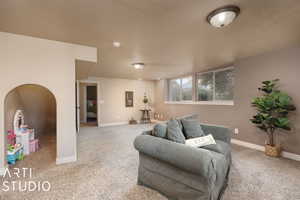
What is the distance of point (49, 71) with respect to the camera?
2410 mm

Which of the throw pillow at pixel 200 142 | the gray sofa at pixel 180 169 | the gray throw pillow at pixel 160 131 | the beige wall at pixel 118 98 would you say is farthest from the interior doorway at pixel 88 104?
the throw pillow at pixel 200 142

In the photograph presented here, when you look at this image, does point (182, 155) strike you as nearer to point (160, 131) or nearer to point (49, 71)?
point (160, 131)

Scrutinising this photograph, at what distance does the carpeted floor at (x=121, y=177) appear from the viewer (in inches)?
65.5

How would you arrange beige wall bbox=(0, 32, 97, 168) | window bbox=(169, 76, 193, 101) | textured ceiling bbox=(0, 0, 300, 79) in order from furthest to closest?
1. window bbox=(169, 76, 193, 101)
2. beige wall bbox=(0, 32, 97, 168)
3. textured ceiling bbox=(0, 0, 300, 79)

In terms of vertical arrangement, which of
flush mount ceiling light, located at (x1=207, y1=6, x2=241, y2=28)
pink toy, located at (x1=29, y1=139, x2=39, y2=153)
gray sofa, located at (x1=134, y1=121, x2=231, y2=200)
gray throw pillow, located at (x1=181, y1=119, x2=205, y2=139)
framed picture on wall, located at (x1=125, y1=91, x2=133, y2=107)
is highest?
flush mount ceiling light, located at (x1=207, y1=6, x2=241, y2=28)

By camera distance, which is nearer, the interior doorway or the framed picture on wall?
the framed picture on wall

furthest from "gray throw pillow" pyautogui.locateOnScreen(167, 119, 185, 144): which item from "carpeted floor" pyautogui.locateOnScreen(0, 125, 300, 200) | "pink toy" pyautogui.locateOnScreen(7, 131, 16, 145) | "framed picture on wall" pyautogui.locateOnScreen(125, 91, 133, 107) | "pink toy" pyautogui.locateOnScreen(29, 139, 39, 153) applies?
"framed picture on wall" pyautogui.locateOnScreen(125, 91, 133, 107)

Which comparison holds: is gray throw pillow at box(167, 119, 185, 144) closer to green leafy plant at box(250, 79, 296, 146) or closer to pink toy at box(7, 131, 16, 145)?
green leafy plant at box(250, 79, 296, 146)

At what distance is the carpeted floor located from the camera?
5.46ft

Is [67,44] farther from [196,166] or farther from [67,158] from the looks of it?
[196,166]

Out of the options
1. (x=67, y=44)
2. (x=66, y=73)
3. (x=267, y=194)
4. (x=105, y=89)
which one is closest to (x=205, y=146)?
(x=267, y=194)

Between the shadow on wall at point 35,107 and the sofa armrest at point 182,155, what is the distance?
2.55m

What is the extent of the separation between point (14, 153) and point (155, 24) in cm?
329

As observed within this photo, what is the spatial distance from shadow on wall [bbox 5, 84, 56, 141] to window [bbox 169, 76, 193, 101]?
4.67 meters
